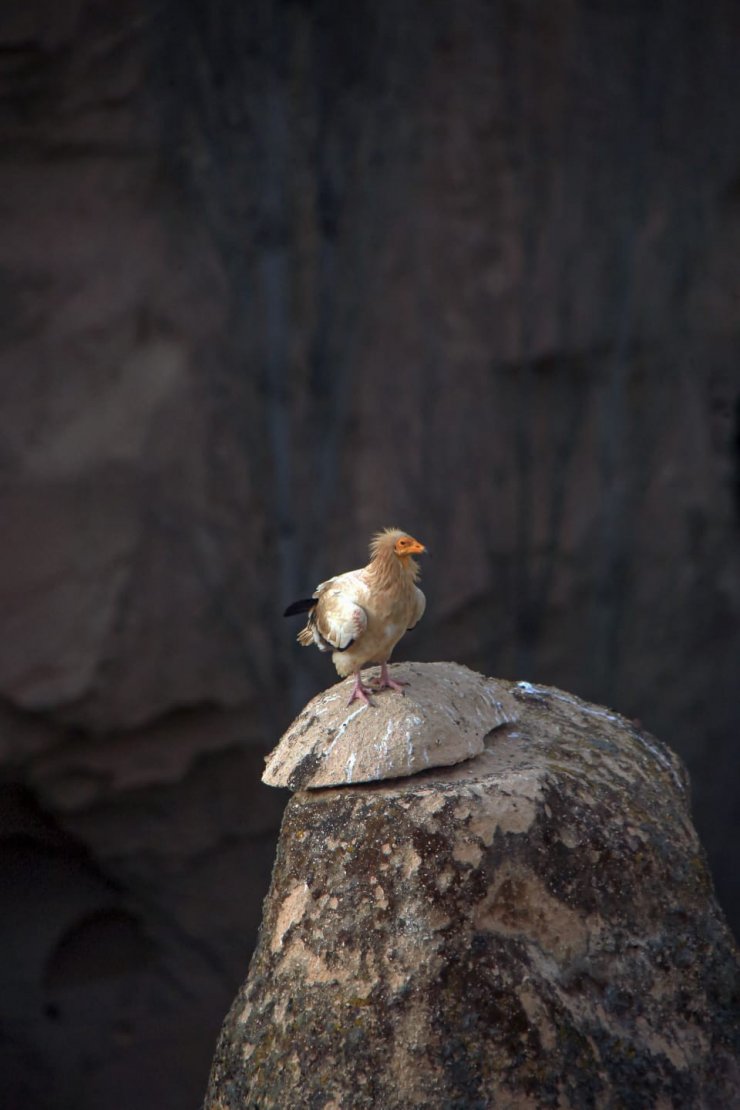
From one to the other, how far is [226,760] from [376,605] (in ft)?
6.80

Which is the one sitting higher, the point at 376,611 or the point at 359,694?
the point at 376,611

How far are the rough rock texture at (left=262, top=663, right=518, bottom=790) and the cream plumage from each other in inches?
2.2

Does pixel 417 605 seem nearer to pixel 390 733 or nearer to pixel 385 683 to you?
pixel 385 683

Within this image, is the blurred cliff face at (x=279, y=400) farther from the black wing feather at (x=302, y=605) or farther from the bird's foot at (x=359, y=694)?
the bird's foot at (x=359, y=694)

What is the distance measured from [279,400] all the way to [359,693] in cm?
196

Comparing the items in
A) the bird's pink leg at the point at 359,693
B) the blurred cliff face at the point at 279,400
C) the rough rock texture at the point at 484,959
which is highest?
the blurred cliff face at the point at 279,400

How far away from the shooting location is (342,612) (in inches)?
92.1

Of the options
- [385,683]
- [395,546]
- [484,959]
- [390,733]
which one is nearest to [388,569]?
[395,546]

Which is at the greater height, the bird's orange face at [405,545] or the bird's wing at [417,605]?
the bird's orange face at [405,545]

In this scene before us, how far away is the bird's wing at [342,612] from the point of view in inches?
91.0

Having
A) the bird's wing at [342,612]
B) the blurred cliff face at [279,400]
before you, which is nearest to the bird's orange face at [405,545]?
the bird's wing at [342,612]

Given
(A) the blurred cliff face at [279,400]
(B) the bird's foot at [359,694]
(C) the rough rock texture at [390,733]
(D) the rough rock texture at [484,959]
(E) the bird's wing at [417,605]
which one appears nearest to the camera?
(D) the rough rock texture at [484,959]

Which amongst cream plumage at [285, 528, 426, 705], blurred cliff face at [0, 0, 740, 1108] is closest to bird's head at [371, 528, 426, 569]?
cream plumage at [285, 528, 426, 705]

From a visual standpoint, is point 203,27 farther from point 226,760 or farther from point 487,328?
point 226,760
